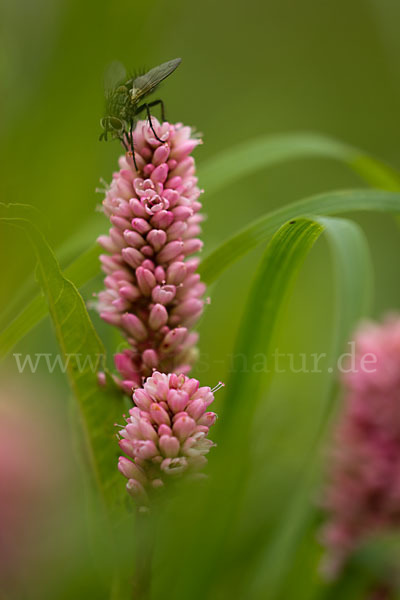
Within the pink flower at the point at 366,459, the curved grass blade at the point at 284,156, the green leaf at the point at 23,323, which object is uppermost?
the curved grass blade at the point at 284,156

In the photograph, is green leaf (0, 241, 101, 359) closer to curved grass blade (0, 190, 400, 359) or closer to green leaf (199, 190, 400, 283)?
curved grass blade (0, 190, 400, 359)

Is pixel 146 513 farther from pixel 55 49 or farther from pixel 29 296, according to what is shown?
pixel 55 49

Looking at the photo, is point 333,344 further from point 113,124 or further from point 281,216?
point 113,124

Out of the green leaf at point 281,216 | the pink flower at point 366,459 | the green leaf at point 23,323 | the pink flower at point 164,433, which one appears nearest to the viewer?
the pink flower at point 164,433

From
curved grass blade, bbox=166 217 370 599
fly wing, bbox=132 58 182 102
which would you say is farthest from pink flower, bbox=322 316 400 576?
fly wing, bbox=132 58 182 102

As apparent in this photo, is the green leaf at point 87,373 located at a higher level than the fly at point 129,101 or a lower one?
lower

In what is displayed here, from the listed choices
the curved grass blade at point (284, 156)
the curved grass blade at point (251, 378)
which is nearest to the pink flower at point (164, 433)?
the curved grass blade at point (251, 378)

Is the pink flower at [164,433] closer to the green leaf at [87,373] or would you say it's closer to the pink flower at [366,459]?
the green leaf at [87,373]
